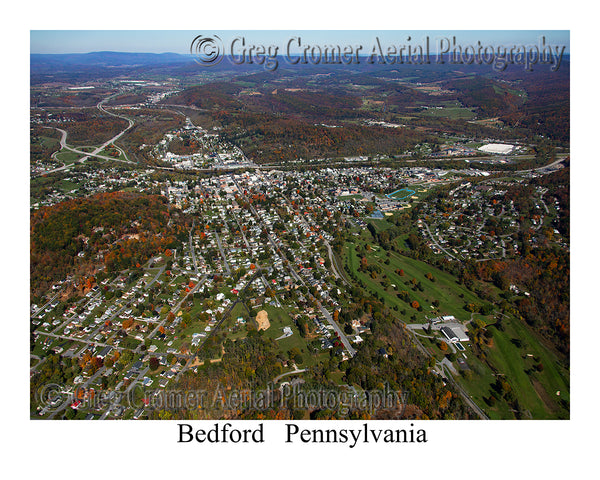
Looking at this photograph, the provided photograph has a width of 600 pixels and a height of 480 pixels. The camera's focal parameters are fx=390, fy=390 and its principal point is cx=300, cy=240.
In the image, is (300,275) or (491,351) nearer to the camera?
(491,351)

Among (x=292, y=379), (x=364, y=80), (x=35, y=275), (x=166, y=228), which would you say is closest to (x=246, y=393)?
(x=292, y=379)

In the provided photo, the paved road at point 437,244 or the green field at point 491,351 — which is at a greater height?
the paved road at point 437,244

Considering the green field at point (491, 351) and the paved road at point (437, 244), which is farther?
the paved road at point (437, 244)

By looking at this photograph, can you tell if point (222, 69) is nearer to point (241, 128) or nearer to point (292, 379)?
point (241, 128)

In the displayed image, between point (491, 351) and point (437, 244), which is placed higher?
point (437, 244)

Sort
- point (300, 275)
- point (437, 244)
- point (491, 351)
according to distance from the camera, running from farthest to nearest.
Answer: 1. point (437, 244)
2. point (300, 275)
3. point (491, 351)

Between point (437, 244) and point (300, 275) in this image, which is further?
point (437, 244)

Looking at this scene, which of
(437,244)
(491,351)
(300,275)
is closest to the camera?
(491,351)

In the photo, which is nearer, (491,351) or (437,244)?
(491,351)
